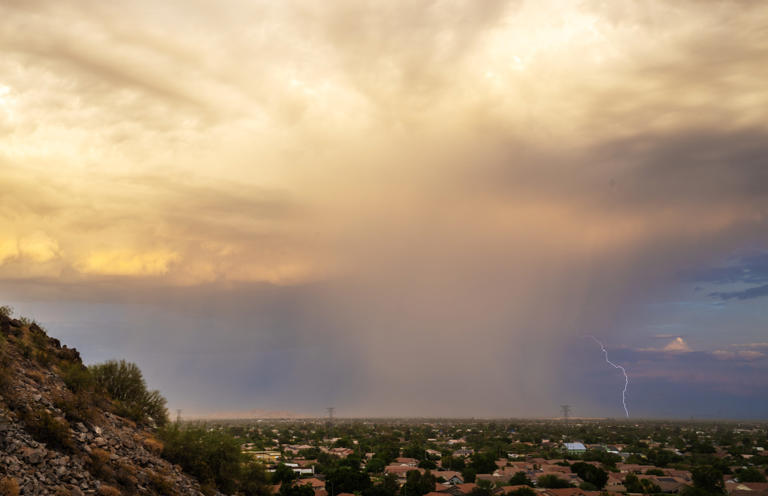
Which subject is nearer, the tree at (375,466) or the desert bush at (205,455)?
the desert bush at (205,455)

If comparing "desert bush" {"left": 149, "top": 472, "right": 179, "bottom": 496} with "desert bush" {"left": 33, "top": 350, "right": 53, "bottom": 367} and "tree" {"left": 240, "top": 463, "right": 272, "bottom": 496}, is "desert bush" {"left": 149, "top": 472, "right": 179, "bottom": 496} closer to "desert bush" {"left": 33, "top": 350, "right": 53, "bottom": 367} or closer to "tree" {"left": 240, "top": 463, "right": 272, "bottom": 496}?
"desert bush" {"left": 33, "top": 350, "right": 53, "bottom": 367}

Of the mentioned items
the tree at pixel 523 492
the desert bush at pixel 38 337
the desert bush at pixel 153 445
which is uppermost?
the desert bush at pixel 38 337

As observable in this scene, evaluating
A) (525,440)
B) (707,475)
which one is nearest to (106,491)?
(707,475)

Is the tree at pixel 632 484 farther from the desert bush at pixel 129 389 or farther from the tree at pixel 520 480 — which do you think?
the desert bush at pixel 129 389

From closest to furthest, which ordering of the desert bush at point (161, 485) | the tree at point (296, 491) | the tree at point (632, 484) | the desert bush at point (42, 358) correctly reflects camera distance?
the desert bush at point (161, 485)
the desert bush at point (42, 358)
the tree at point (296, 491)
the tree at point (632, 484)

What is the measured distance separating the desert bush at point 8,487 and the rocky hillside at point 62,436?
0.09 feet

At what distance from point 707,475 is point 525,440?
7677 cm

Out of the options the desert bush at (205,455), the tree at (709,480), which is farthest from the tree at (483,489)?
the desert bush at (205,455)

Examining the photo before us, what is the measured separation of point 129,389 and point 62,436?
1296cm

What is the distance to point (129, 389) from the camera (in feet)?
110

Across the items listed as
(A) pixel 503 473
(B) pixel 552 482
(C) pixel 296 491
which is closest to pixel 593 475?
(B) pixel 552 482

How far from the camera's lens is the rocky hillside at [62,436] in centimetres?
1861

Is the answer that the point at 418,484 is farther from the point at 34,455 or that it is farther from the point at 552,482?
the point at 34,455

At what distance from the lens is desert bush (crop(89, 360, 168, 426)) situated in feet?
107
